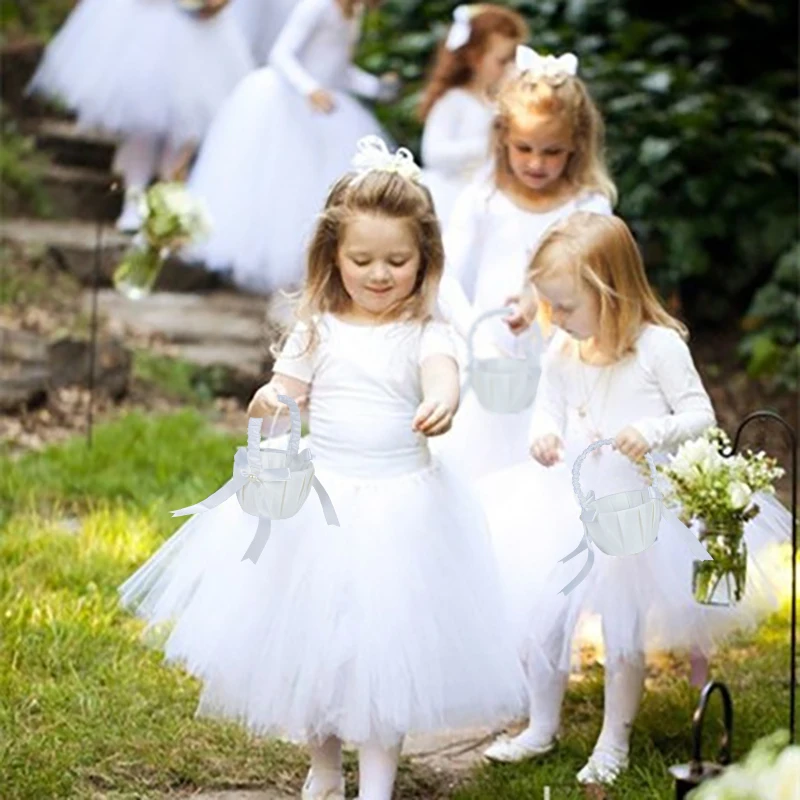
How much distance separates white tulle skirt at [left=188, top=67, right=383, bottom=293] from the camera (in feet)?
25.7

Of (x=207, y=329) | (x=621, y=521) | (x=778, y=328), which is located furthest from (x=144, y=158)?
(x=621, y=521)

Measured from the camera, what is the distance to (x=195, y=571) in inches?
148

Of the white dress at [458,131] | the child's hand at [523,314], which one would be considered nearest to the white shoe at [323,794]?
the child's hand at [523,314]

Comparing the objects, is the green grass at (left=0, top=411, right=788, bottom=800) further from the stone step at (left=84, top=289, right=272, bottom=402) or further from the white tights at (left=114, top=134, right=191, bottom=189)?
the white tights at (left=114, top=134, right=191, bottom=189)

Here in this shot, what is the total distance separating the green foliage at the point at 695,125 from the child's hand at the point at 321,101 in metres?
1.22

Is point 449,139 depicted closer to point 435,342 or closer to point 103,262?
point 103,262

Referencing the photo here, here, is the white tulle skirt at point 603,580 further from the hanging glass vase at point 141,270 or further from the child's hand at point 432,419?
the hanging glass vase at point 141,270

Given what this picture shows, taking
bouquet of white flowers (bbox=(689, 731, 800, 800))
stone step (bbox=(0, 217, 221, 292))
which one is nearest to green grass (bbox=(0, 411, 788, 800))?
bouquet of white flowers (bbox=(689, 731, 800, 800))

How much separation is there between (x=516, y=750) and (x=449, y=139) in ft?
11.1

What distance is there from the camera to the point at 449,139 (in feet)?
22.9

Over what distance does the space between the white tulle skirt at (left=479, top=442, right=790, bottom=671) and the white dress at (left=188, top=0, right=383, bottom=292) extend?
3854 mm

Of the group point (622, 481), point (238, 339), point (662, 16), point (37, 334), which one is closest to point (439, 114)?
point (238, 339)

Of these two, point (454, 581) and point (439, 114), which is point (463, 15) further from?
point (454, 581)

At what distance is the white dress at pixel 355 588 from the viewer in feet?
11.7
